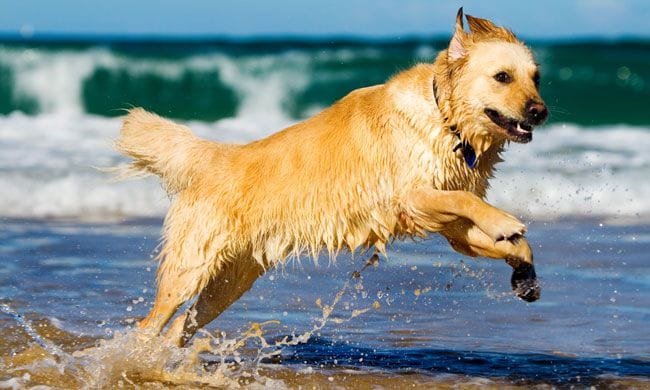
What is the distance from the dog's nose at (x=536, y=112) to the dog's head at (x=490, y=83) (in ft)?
0.15

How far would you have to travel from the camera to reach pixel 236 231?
585 centimetres

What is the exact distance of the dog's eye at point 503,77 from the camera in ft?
17.6

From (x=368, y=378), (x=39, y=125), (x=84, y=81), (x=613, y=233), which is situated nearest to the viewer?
(x=368, y=378)

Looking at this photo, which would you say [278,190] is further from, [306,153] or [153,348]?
[153,348]

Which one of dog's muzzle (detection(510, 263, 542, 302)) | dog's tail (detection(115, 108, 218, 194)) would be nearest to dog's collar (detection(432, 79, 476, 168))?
dog's muzzle (detection(510, 263, 542, 302))

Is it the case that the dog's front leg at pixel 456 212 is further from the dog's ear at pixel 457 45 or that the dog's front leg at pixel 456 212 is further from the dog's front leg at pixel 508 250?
the dog's ear at pixel 457 45

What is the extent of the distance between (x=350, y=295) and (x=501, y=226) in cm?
270

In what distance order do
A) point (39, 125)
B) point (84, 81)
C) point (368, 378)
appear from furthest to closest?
point (84, 81)
point (39, 125)
point (368, 378)

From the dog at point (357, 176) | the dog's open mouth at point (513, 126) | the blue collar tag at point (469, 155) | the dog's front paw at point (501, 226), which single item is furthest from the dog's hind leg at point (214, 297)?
the dog's open mouth at point (513, 126)

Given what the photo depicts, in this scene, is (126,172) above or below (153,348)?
above

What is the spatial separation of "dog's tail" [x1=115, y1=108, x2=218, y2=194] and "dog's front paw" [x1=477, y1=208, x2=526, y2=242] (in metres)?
1.74

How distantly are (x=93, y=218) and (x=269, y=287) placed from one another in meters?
3.19

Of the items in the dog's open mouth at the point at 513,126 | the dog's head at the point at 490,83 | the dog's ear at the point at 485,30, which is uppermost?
the dog's ear at the point at 485,30

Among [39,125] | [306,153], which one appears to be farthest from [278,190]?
[39,125]
